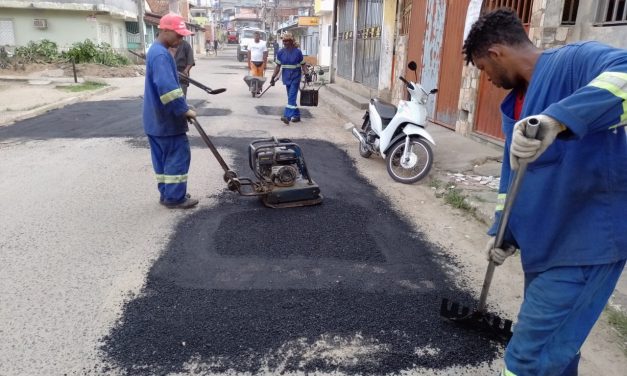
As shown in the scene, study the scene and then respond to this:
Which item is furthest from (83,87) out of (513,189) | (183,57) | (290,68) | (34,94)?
(513,189)

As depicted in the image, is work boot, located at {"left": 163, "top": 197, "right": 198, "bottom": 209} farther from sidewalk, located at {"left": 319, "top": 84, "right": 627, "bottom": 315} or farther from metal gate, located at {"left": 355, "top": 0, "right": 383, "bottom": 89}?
metal gate, located at {"left": 355, "top": 0, "right": 383, "bottom": 89}

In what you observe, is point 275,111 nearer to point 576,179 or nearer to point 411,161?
point 411,161

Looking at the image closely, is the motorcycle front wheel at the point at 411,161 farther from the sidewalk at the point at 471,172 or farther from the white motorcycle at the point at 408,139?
the sidewalk at the point at 471,172

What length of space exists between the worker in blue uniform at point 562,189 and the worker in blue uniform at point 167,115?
3291 mm

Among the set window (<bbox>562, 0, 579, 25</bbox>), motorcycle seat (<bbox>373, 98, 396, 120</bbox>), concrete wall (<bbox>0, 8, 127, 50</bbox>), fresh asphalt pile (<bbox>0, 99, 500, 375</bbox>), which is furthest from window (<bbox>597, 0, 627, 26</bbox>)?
concrete wall (<bbox>0, 8, 127, 50</bbox>)

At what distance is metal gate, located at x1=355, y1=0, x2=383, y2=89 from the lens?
13172mm

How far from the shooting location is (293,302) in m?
3.23

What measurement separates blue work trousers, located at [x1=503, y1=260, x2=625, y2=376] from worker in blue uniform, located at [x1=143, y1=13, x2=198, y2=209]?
3.68 meters

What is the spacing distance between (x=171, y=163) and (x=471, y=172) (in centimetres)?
389

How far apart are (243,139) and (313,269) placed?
202 inches

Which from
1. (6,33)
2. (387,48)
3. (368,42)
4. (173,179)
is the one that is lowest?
(173,179)

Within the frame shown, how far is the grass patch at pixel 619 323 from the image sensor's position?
288 cm

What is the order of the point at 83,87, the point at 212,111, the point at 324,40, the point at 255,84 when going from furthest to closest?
the point at 324,40 < the point at 83,87 < the point at 255,84 < the point at 212,111

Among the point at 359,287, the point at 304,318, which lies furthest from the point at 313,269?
the point at 304,318
